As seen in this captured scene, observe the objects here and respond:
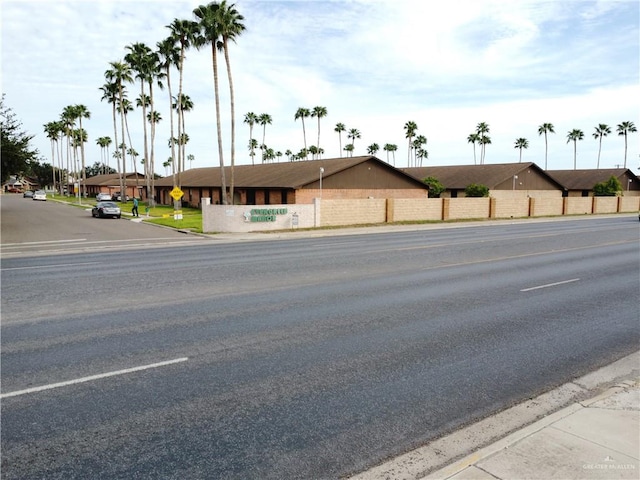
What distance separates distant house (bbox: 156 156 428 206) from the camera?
42312 millimetres

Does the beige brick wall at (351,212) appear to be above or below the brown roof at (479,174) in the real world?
below

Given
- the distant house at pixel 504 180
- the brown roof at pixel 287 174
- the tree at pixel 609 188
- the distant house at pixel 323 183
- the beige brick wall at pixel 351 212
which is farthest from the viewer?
the tree at pixel 609 188

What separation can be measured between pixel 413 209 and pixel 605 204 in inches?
1368

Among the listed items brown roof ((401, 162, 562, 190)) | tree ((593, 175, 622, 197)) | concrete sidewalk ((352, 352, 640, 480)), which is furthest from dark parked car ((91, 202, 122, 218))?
tree ((593, 175, 622, 197))

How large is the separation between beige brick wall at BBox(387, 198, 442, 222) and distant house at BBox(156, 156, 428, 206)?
5543 millimetres

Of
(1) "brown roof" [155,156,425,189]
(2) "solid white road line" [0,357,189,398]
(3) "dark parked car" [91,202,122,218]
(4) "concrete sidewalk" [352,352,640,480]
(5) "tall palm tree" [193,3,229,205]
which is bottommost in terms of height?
(4) "concrete sidewalk" [352,352,640,480]

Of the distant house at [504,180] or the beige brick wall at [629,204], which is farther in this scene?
the beige brick wall at [629,204]

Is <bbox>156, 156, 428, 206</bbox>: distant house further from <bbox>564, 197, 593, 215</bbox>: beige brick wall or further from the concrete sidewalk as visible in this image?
the concrete sidewalk

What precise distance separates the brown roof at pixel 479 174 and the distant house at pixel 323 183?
15972mm

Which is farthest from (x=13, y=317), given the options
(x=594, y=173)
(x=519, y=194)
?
(x=594, y=173)

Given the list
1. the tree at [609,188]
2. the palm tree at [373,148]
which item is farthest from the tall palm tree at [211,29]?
the palm tree at [373,148]

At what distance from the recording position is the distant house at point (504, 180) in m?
62.0

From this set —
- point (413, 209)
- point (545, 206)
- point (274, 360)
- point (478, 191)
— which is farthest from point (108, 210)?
point (545, 206)

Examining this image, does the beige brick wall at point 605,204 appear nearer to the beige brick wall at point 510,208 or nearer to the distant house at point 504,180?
the distant house at point 504,180
